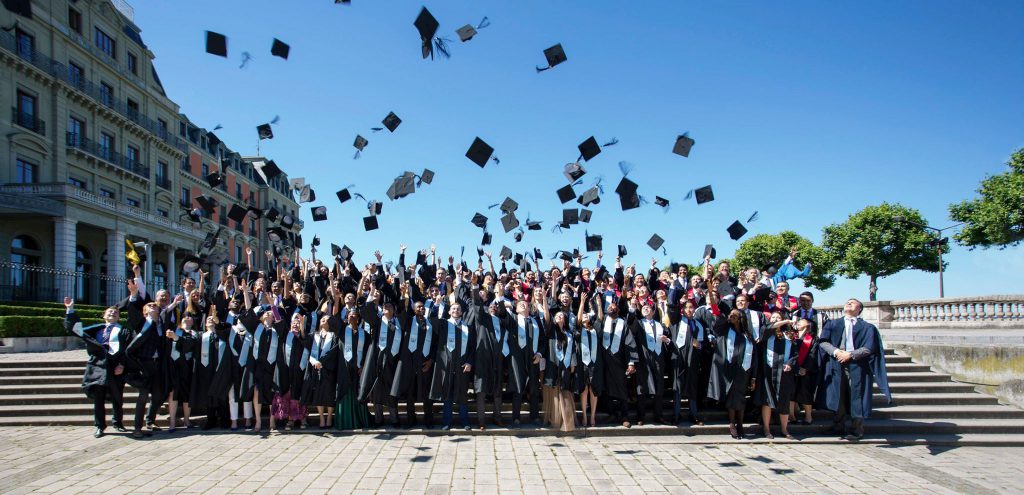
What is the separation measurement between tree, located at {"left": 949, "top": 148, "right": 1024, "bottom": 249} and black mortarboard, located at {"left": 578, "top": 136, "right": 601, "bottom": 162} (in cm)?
2819

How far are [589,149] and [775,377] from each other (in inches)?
211

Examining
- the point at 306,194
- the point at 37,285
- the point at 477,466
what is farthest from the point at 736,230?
the point at 37,285

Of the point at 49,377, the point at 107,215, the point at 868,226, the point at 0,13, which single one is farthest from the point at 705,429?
the point at 868,226

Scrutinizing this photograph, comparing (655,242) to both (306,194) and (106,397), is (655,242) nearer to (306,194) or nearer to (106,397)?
(306,194)

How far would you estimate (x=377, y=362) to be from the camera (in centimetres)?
816

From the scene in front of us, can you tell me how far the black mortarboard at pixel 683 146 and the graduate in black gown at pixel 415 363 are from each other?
18.4 feet

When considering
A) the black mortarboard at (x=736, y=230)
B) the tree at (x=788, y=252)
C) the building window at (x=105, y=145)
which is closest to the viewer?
the black mortarboard at (x=736, y=230)

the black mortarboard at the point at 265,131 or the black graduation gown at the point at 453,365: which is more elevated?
the black mortarboard at the point at 265,131

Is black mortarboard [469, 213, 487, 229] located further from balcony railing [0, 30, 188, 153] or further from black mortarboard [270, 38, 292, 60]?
balcony railing [0, 30, 188, 153]

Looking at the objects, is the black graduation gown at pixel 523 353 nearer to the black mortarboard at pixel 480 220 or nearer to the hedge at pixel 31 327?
the black mortarboard at pixel 480 220

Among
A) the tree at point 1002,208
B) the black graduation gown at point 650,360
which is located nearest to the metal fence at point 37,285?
the black graduation gown at point 650,360

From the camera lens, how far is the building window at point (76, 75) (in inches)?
1172

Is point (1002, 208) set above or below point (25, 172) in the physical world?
below

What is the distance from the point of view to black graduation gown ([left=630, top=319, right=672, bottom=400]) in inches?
316
